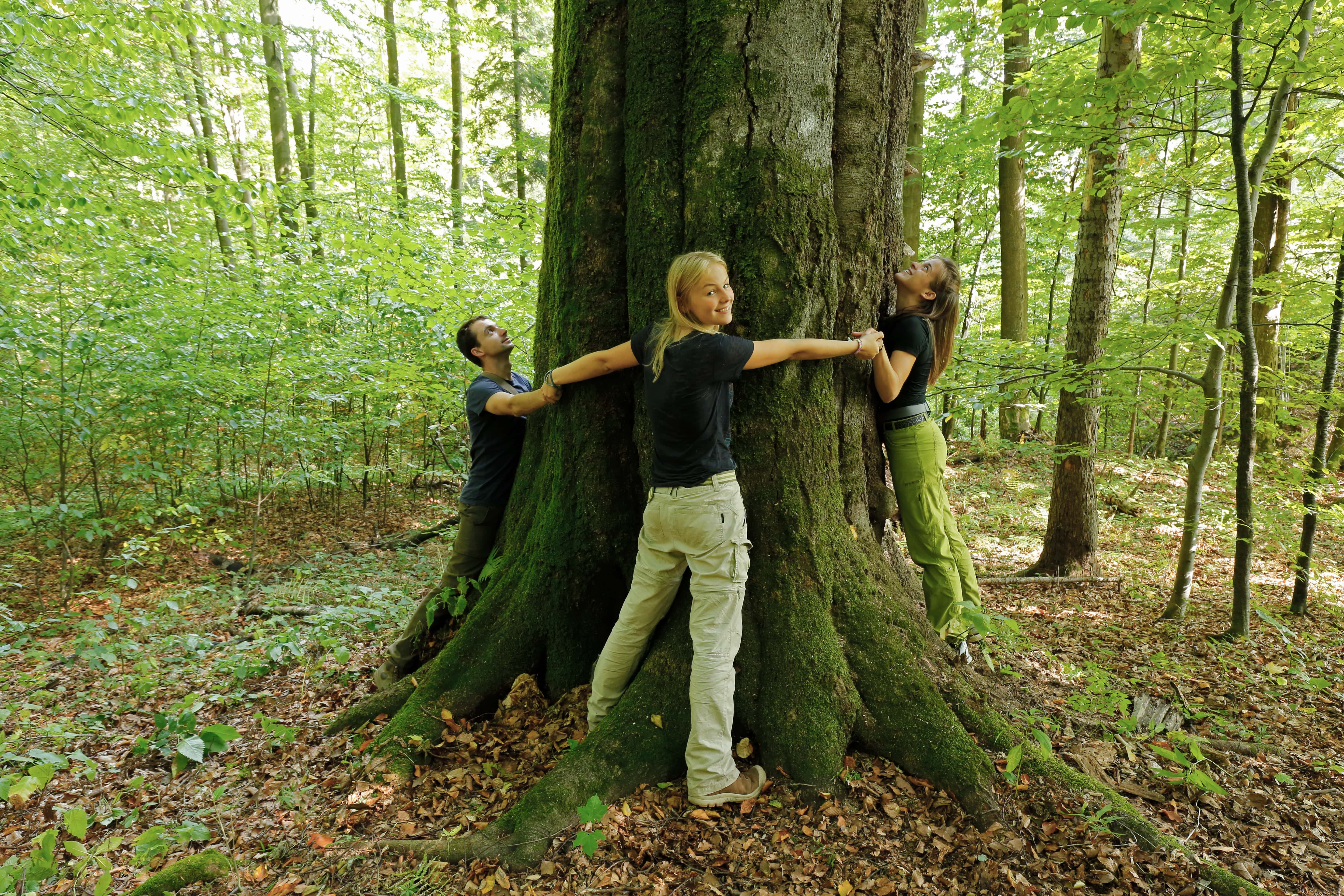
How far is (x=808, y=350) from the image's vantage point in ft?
9.62

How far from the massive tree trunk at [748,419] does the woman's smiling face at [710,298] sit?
24cm

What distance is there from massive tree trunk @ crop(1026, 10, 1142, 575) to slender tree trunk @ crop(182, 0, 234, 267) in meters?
8.22

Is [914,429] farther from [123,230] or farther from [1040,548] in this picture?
[123,230]

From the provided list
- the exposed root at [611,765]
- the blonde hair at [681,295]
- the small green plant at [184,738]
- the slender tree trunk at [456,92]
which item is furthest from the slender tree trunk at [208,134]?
the exposed root at [611,765]

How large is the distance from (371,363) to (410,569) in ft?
8.28

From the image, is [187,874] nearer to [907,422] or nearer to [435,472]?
[907,422]

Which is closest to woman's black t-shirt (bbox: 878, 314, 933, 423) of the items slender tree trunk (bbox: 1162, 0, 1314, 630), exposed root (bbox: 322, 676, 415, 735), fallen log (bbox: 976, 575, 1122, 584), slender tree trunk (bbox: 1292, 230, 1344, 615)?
slender tree trunk (bbox: 1162, 0, 1314, 630)

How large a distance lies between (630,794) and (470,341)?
287 centimetres

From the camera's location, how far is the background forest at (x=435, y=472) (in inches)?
108

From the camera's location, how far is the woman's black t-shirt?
3418 mm

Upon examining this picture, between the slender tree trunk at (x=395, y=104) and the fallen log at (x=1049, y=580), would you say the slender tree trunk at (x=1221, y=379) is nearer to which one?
the fallen log at (x=1049, y=580)

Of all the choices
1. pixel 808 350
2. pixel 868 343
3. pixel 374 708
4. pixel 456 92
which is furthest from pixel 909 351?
pixel 456 92

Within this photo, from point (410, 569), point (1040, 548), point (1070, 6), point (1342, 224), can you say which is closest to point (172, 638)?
point (410, 569)

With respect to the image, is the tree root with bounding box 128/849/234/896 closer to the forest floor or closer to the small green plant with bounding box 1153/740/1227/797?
the forest floor
